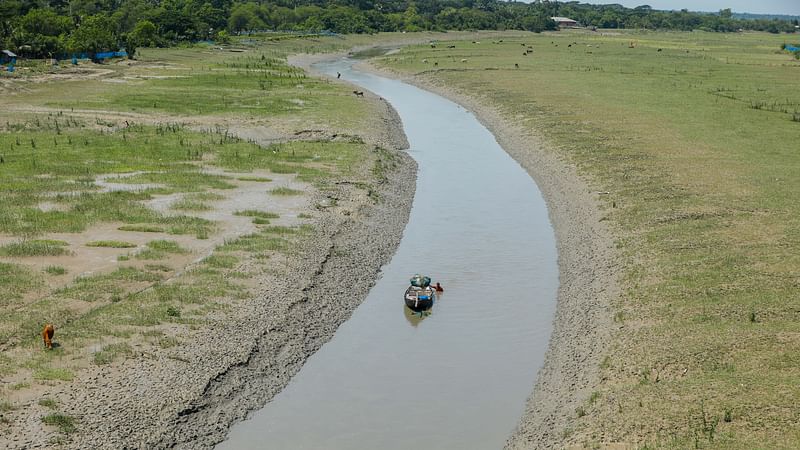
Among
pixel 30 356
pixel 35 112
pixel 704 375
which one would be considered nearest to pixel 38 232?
pixel 30 356

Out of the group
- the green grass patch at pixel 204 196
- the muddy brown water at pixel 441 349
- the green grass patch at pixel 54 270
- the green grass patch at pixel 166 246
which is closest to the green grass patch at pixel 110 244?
the green grass patch at pixel 166 246

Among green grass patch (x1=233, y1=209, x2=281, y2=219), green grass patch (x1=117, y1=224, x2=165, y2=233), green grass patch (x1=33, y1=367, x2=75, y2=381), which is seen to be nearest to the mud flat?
green grass patch (x1=33, y1=367, x2=75, y2=381)

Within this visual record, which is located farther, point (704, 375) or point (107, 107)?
point (107, 107)

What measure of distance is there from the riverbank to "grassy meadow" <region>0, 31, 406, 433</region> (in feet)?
35.9

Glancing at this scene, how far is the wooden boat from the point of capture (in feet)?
96.0

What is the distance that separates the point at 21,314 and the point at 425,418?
13234mm

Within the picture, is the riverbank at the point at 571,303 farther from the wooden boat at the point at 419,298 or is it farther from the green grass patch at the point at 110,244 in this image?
the green grass patch at the point at 110,244

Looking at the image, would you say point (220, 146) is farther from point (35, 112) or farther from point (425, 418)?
point (425, 418)

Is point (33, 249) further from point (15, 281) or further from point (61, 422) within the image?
point (61, 422)

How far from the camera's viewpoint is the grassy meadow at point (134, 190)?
24.5 metres

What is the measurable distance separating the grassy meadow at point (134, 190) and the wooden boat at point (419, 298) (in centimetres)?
603

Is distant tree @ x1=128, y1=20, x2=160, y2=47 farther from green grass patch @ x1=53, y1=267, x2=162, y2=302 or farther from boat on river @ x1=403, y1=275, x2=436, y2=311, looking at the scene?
boat on river @ x1=403, y1=275, x2=436, y2=311

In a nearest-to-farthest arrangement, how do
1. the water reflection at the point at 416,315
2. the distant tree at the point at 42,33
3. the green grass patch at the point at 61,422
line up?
the green grass patch at the point at 61,422
the water reflection at the point at 416,315
the distant tree at the point at 42,33

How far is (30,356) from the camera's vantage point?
22484 millimetres
